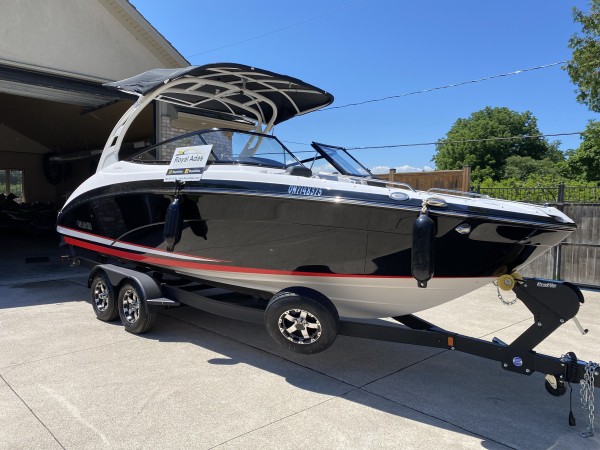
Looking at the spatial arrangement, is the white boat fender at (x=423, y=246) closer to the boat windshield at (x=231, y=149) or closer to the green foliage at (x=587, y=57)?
the boat windshield at (x=231, y=149)

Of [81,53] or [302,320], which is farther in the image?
[81,53]

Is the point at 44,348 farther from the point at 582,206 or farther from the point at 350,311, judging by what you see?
the point at 582,206

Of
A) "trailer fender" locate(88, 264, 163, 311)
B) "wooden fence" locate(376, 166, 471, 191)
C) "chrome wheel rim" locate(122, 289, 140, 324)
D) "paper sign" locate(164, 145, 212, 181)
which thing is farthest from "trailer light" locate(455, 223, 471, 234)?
"wooden fence" locate(376, 166, 471, 191)

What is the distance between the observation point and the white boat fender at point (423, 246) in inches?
117

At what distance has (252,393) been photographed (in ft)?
11.0

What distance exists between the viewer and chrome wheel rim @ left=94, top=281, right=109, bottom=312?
16.7 ft

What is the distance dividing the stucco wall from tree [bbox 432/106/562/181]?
3964 cm

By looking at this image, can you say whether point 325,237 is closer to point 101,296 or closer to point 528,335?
point 528,335

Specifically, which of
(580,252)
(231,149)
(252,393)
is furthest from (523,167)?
(252,393)

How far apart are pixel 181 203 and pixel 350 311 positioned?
1.83 metres

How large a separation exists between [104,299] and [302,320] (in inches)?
109

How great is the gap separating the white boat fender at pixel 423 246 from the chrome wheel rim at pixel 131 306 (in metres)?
2.87

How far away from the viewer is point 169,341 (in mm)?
4496

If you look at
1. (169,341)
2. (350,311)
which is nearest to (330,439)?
(350,311)
